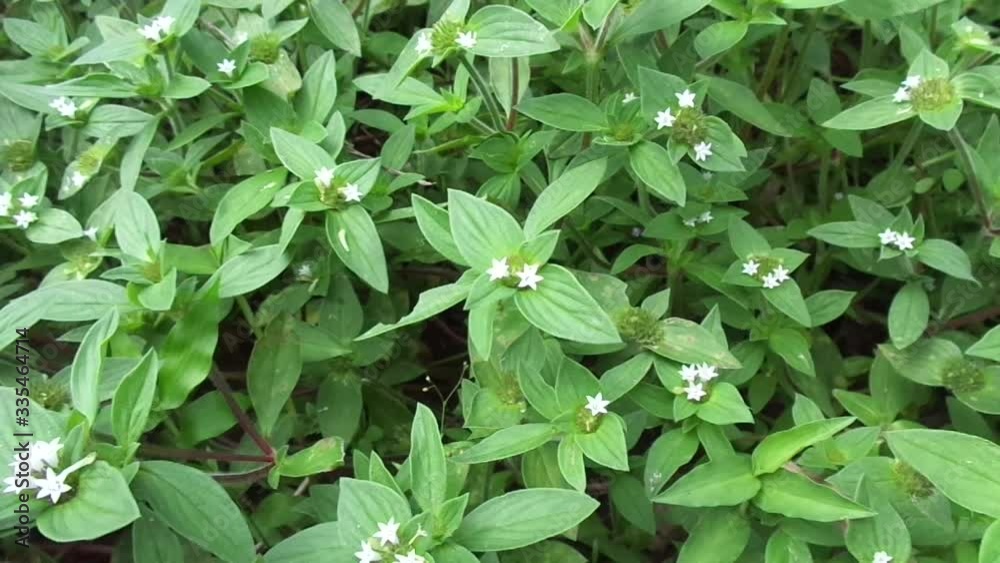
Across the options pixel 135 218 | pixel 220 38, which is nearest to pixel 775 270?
pixel 135 218

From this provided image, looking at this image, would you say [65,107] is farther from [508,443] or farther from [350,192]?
[508,443]

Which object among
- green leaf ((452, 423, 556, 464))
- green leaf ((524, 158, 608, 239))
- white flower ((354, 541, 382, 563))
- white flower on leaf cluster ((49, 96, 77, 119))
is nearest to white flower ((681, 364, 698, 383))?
green leaf ((452, 423, 556, 464))

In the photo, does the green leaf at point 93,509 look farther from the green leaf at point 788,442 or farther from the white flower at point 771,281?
the white flower at point 771,281

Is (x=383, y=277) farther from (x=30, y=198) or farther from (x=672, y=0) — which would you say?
(x=30, y=198)

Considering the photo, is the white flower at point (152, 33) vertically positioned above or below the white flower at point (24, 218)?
above

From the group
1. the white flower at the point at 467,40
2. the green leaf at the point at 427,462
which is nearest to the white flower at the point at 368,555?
the green leaf at the point at 427,462

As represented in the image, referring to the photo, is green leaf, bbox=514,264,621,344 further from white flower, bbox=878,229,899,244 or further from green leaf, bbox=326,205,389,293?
white flower, bbox=878,229,899,244
